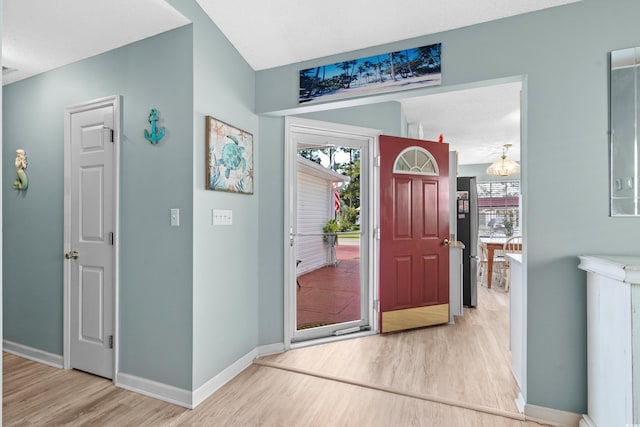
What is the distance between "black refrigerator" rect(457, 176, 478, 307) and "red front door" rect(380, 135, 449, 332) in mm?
868

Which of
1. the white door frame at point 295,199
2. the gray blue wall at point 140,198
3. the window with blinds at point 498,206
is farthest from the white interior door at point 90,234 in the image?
the window with blinds at point 498,206

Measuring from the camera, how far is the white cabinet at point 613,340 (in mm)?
1538

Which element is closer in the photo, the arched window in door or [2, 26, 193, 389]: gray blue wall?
[2, 26, 193, 389]: gray blue wall

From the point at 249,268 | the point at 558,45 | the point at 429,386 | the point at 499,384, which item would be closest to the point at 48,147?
the point at 249,268

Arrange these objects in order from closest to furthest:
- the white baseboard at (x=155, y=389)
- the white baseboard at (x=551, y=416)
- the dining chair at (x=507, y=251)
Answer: the white baseboard at (x=551, y=416) → the white baseboard at (x=155, y=389) → the dining chair at (x=507, y=251)

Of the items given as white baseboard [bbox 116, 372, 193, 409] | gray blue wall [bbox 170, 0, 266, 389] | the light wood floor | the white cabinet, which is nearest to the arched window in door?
gray blue wall [bbox 170, 0, 266, 389]

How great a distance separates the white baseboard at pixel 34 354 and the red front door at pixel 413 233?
290 centimetres

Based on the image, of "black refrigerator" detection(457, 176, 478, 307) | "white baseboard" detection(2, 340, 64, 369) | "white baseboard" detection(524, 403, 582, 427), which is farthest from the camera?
"black refrigerator" detection(457, 176, 478, 307)

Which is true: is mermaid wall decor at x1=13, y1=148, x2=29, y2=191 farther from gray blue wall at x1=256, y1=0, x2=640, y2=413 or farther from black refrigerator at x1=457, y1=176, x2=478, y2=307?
black refrigerator at x1=457, y1=176, x2=478, y2=307

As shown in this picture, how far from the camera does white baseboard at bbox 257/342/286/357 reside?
2.96 m

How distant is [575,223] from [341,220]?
2.00 metres

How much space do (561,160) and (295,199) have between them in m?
2.10

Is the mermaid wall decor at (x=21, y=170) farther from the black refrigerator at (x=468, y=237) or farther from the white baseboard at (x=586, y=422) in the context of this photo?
A: the black refrigerator at (x=468, y=237)

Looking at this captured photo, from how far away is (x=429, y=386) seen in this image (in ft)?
8.00
